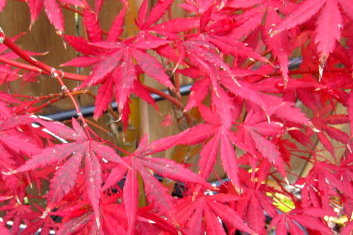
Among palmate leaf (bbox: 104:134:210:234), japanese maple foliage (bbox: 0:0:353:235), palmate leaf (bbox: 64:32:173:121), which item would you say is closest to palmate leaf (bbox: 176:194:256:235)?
japanese maple foliage (bbox: 0:0:353:235)

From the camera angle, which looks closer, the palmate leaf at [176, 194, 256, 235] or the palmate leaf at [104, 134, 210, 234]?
the palmate leaf at [104, 134, 210, 234]

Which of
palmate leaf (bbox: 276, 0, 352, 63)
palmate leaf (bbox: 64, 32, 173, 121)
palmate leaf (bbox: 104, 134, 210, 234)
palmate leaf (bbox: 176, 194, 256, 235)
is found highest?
palmate leaf (bbox: 276, 0, 352, 63)

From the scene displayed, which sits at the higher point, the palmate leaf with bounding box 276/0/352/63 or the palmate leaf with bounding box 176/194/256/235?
the palmate leaf with bounding box 276/0/352/63

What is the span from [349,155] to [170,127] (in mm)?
782

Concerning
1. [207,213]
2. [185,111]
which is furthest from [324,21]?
[207,213]

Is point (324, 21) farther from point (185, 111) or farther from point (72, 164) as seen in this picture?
point (72, 164)

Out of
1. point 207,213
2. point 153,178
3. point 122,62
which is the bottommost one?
point 207,213

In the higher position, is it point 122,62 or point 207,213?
point 122,62

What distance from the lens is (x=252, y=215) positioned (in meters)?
0.74

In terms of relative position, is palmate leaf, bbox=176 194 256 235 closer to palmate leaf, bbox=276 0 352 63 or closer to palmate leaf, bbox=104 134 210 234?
palmate leaf, bbox=104 134 210 234

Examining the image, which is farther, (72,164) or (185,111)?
(185,111)

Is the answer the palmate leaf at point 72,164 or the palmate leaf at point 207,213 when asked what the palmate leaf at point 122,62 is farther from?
the palmate leaf at point 207,213

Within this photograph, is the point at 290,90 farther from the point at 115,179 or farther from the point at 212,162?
the point at 115,179

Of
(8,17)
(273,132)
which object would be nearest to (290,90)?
(273,132)
